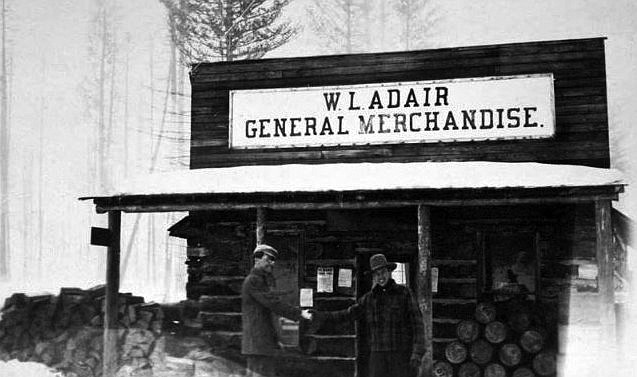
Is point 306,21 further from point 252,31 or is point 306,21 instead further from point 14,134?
point 14,134

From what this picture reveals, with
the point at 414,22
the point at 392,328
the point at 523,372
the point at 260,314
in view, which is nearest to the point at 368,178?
the point at 260,314

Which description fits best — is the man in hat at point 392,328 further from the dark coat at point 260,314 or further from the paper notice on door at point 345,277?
the paper notice on door at point 345,277

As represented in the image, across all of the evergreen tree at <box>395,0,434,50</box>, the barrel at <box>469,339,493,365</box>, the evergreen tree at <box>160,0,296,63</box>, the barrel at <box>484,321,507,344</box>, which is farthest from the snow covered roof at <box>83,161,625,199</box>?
the evergreen tree at <box>395,0,434,50</box>

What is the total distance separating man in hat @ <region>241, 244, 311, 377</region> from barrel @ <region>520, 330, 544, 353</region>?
14.5 feet

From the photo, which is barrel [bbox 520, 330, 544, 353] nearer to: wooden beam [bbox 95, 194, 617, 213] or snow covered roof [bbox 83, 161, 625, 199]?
wooden beam [bbox 95, 194, 617, 213]

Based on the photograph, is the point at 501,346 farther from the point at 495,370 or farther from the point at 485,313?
the point at 485,313

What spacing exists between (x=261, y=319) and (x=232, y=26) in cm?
1791

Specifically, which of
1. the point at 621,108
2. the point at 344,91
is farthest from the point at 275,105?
the point at 621,108

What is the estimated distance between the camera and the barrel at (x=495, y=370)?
38.3 feet

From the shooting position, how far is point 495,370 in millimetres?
11711

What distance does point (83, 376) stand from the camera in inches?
513

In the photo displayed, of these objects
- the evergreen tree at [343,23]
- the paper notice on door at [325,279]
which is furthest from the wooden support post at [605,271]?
the evergreen tree at [343,23]

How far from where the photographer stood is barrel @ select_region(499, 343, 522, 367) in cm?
1163

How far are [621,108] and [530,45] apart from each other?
2716 cm
